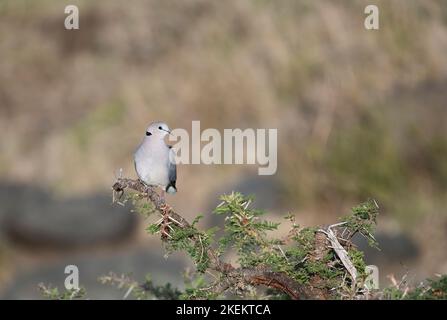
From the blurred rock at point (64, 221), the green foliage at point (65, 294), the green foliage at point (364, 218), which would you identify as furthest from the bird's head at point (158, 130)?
the blurred rock at point (64, 221)

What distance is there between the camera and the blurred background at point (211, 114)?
1169 cm

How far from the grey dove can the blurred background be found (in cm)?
538

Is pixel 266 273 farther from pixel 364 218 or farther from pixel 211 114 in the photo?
pixel 211 114

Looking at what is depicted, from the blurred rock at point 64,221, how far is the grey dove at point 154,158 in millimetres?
6788

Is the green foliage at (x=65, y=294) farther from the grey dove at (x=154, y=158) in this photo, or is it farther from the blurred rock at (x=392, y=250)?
the blurred rock at (x=392, y=250)

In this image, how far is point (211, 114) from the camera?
12961 millimetres

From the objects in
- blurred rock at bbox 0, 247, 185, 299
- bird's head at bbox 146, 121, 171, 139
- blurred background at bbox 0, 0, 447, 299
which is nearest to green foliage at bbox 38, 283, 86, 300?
bird's head at bbox 146, 121, 171, 139

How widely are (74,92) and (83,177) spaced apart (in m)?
1.60

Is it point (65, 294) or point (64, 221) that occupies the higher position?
point (64, 221)

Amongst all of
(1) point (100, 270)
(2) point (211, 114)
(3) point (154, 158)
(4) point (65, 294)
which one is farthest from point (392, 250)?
(4) point (65, 294)

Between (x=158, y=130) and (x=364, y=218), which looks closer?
(x=364, y=218)

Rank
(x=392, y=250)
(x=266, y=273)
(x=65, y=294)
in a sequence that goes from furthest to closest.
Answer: (x=392, y=250), (x=65, y=294), (x=266, y=273)

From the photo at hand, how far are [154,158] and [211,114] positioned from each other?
721 cm

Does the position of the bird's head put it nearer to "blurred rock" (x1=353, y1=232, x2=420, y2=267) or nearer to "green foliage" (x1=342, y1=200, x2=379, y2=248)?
"green foliage" (x1=342, y1=200, x2=379, y2=248)
